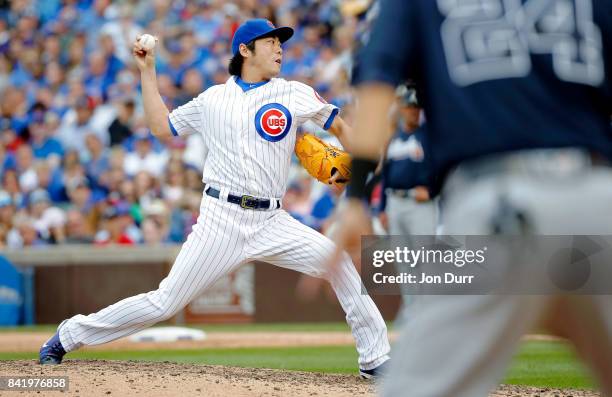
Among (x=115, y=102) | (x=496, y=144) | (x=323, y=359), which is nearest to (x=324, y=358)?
(x=323, y=359)

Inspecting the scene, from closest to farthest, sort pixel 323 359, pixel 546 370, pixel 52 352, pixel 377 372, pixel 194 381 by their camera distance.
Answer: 1. pixel 194 381
2. pixel 377 372
3. pixel 52 352
4. pixel 546 370
5. pixel 323 359

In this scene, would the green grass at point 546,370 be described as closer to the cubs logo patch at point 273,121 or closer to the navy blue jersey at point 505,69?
the cubs logo patch at point 273,121

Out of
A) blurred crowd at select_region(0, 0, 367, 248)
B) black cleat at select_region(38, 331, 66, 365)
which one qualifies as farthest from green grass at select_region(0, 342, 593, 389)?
blurred crowd at select_region(0, 0, 367, 248)

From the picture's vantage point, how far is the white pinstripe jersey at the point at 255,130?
6555mm

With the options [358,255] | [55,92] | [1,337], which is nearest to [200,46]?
Result: [55,92]

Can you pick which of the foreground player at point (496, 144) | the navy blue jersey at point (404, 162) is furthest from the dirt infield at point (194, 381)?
the foreground player at point (496, 144)

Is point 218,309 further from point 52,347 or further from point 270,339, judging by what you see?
point 52,347

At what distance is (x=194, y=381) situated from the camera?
6.11 metres

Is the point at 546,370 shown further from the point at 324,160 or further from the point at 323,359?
the point at 324,160

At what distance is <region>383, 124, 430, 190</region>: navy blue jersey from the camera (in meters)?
9.24

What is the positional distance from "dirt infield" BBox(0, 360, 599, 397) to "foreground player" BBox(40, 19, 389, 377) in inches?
10.7

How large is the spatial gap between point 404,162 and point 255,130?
298cm

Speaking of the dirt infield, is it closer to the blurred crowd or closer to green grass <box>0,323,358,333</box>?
the blurred crowd

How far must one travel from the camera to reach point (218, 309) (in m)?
13.6
